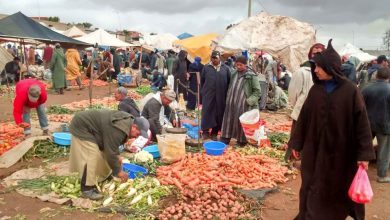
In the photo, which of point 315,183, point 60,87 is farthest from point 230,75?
point 60,87

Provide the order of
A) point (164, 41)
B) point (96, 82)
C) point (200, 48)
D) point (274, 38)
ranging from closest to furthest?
point (274, 38), point (200, 48), point (96, 82), point (164, 41)

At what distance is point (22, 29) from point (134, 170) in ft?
18.0

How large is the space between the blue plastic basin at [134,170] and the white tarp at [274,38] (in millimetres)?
6017

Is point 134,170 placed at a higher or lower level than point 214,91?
lower

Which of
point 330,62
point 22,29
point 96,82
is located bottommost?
point 96,82

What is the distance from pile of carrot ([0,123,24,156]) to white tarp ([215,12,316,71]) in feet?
19.6

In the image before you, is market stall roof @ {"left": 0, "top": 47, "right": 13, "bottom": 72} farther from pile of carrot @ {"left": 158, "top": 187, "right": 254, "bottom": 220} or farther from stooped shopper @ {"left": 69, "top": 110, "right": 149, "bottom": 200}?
pile of carrot @ {"left": 158, "top": 187, "right": 254, "bottom": 220}

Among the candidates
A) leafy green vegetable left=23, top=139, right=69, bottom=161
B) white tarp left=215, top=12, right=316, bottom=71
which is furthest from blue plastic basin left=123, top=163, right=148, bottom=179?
white tarp left=215, top=12, right=316, bottom=71

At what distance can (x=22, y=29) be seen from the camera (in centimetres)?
877

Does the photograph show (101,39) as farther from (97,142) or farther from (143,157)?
(97,142)

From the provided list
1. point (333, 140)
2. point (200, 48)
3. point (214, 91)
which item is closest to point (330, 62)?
point (333, 140)

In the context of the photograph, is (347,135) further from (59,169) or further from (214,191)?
(59,169)

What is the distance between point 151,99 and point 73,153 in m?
2.40

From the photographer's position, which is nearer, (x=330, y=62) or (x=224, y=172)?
(x=330, y=62)
